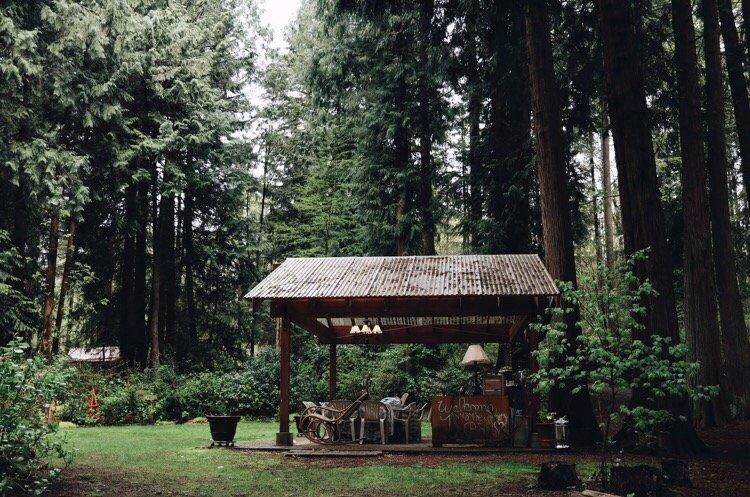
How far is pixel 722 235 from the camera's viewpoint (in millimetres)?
13219

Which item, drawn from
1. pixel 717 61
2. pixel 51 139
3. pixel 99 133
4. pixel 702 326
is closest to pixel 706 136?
pixel 717 61

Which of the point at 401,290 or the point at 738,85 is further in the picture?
the point at 738,85

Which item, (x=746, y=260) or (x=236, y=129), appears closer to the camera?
(x=746, y=260)

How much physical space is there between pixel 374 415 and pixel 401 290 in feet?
8.31

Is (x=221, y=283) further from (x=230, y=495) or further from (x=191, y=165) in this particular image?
(x=230, y=495)

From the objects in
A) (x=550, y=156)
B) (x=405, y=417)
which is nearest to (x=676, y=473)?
(x=405, y=417)

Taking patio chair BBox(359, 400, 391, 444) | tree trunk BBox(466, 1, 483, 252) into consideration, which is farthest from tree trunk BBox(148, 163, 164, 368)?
patio chair BBox(359, 400, 391, 444)

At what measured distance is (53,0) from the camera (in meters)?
17.5

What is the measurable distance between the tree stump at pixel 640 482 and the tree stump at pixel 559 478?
0.53 m

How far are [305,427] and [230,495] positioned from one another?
5423 millimetres

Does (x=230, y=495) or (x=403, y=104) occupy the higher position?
(x=403, y=104)

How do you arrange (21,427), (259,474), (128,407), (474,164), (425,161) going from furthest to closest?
(425,161) < (474,164) < (128,407) < (259,474) < (21,427)

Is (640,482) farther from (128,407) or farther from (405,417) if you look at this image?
(128,407)

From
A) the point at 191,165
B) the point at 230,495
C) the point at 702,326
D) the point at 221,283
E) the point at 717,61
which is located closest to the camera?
the point at 230,495
